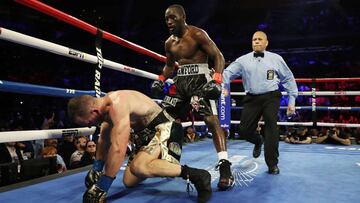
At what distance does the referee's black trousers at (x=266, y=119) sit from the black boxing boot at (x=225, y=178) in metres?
0.57

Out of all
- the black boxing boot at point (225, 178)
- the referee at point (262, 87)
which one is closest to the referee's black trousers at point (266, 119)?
the referee at point (262, 87)

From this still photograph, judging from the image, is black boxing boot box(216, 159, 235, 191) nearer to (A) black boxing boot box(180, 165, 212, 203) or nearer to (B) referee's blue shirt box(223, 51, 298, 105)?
(A) black boxing boot box(180, 165, 212, 203)

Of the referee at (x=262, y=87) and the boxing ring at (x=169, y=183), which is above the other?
the referee at (x=262, y=87)

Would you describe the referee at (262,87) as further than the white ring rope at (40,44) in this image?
Yes

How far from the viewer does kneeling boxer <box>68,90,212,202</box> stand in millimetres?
1577

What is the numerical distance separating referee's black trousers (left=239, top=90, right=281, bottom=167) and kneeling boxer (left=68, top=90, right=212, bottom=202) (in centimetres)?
91

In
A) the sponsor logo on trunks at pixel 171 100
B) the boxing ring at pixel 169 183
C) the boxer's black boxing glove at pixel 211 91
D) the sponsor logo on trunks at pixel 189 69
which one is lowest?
the boxing ring at pixel 169 183

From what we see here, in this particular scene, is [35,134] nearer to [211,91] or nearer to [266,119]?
[211,91]

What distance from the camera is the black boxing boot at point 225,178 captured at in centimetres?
194

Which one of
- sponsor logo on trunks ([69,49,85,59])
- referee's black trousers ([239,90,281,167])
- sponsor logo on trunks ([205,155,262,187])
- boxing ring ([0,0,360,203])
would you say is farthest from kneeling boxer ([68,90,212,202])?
referee's black trousers ([239,90,281,167])

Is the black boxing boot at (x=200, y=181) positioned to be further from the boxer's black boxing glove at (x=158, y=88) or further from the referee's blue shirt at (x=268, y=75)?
the referee's blue shirt at (x=268, y=75)

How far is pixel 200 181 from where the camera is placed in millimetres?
1760

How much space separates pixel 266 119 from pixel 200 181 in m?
1.16

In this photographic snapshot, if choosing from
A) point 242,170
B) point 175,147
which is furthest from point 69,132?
point 242,170
